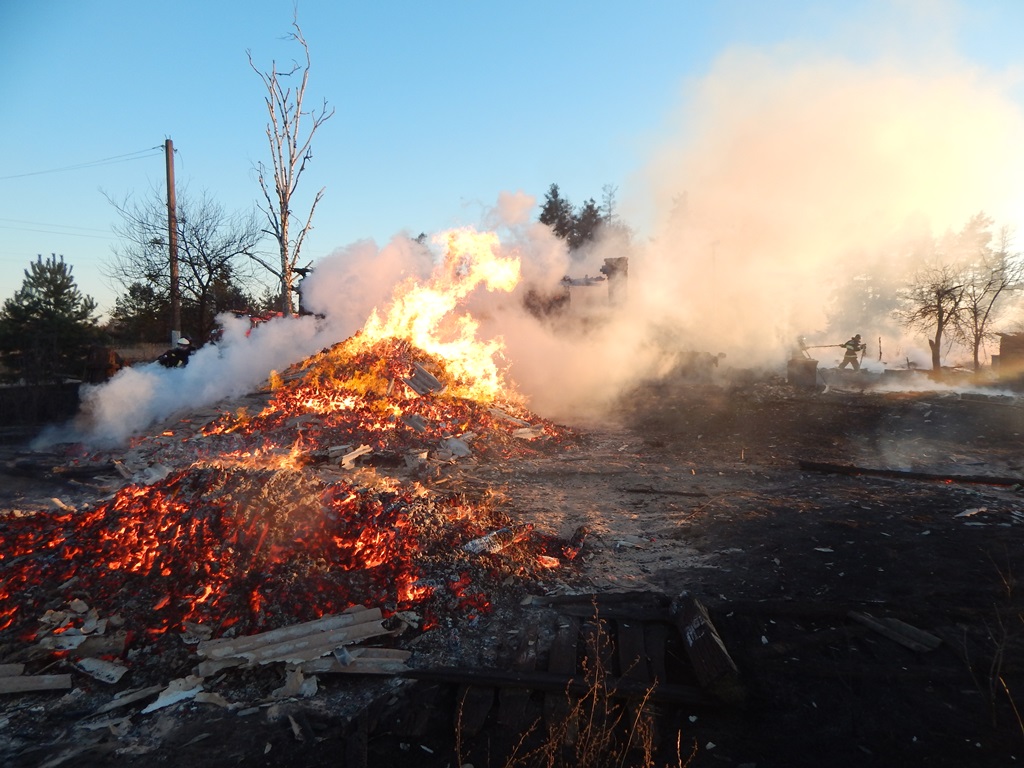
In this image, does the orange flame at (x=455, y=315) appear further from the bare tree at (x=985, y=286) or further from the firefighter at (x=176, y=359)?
the bare tree at (x=985, y=286)

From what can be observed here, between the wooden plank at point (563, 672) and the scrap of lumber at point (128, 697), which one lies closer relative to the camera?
the wooden plank at point (563, 672)

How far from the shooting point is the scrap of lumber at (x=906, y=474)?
29.8 feet

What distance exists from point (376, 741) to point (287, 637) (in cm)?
134

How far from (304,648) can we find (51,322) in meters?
17.6

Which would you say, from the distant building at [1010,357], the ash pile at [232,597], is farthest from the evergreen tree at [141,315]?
the distant building at [1010,357]

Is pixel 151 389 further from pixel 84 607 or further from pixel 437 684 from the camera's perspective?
pixel 437 684

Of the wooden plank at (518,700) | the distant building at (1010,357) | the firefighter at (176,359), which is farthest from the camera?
the distant building at (1010,357)

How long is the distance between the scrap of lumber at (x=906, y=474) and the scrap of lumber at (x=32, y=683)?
34.1ft

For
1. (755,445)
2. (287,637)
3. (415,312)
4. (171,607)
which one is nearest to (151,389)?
(415,312)

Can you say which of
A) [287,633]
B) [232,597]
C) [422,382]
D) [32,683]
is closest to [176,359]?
[422,382]

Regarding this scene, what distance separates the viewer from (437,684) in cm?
416

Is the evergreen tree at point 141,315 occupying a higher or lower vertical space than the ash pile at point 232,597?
higher

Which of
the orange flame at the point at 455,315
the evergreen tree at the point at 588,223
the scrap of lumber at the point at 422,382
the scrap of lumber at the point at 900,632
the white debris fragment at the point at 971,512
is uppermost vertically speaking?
the evergreen tree at the point at 588,223

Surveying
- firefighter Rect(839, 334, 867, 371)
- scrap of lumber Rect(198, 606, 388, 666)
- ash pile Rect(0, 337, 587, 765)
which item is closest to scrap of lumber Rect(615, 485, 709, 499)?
ash pile Rect(0, 337, 587, 765)
